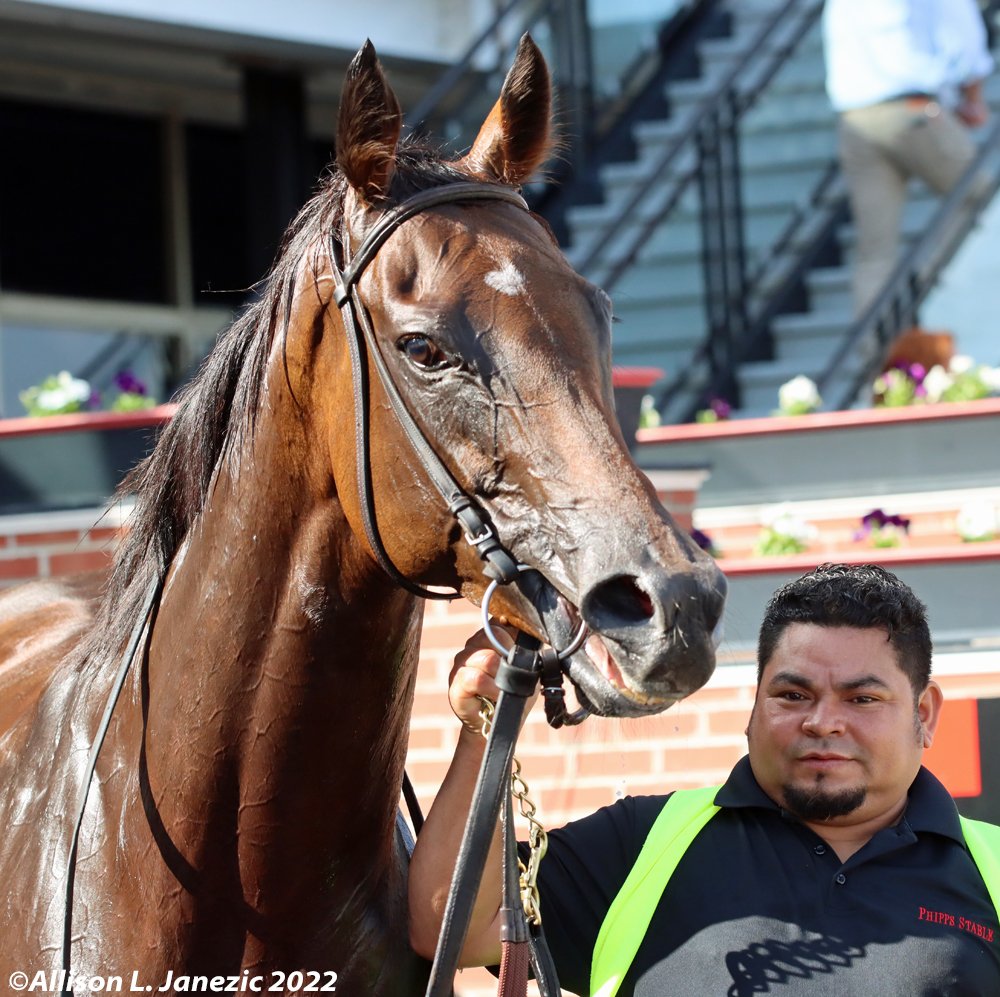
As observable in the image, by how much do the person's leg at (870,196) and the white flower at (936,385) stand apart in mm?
957

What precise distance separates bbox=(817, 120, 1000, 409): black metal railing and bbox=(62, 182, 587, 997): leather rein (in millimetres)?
4742

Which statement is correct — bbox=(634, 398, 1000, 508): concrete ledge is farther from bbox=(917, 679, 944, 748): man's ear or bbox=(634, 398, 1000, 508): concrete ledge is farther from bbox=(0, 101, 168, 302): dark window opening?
bbox=(0, 101, 168, 302): dark window opening

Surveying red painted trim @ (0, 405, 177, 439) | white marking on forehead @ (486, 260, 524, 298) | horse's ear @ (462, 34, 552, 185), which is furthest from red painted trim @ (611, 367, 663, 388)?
white marking on forehead @ (486, 260, 524, 298)

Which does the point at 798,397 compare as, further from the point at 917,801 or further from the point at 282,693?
the point at 282,693

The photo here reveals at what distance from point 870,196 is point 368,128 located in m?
4.97

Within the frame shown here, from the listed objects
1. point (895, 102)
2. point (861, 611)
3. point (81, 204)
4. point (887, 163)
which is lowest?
point (861, 611)

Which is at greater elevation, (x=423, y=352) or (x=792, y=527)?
(x=792, y=527)

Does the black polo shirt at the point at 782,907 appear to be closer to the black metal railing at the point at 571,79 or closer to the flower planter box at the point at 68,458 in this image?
the flower planter box at the point at 68,458

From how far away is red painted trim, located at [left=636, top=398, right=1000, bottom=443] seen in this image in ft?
18.8

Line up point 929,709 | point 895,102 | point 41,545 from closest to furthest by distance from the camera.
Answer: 1. point 929,709
2. point 41,545
3. point 895,102

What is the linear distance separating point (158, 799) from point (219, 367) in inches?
25.9

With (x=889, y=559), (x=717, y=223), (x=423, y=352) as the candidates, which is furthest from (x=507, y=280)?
(x=717, y=223)

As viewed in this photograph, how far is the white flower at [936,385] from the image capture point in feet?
19.7

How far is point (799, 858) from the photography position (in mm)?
2617
